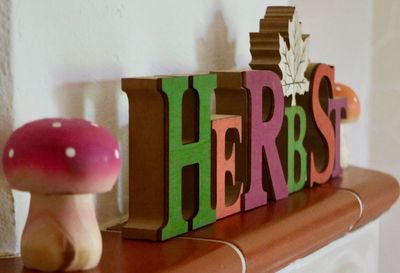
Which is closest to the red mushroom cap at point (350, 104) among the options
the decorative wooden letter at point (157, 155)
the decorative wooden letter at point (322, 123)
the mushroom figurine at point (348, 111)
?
the mushroom figurine at point (348, 111)

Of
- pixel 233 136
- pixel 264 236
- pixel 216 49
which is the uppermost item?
pixel 216 49

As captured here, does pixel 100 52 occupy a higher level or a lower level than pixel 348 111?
higher

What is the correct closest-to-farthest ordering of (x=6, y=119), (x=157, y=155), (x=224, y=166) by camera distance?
1. (x=6, y=119)
2. (x=157, y=155)
3. (x=224, y=166)

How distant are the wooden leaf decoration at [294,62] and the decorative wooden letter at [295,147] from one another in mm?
23

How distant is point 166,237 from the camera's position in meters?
0.94

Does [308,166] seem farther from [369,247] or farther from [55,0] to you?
[55,0]

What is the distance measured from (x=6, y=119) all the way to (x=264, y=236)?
352 millimetres

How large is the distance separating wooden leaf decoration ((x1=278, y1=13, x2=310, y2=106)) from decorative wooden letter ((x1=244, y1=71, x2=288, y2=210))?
5cm

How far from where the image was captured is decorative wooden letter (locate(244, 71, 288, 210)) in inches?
44.2

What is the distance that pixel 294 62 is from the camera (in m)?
1.26

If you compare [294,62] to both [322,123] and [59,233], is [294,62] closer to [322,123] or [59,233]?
[322,123]

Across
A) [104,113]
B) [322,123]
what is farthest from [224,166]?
[322,123]

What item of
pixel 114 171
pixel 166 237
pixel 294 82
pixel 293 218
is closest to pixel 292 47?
pixel 294 82

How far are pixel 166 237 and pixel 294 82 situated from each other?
41cm
